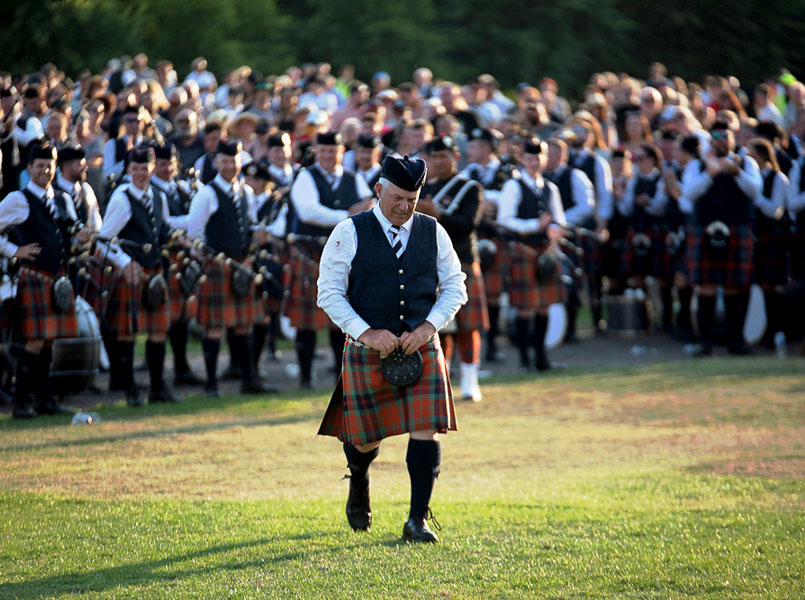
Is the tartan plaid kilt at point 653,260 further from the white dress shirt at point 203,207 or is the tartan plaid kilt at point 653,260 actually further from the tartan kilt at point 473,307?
the white dress shirt at point 203,207

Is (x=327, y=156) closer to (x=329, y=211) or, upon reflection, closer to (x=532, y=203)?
(x=329, y=211)

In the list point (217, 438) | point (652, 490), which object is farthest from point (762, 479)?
point (217, 438)

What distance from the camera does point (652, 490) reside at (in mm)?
5336

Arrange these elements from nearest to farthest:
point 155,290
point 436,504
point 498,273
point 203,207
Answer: point 436,504 < point 155,290 < point 203,207 < point 498,273

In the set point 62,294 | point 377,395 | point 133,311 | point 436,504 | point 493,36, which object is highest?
point 493,36

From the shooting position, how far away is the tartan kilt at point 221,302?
770 cm

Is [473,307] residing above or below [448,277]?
below

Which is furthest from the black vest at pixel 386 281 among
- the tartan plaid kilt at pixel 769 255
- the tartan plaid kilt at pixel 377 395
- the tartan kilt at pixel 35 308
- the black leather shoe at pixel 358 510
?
the tartan plaid kilt at pixel 769 255

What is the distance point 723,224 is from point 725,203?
155 mm

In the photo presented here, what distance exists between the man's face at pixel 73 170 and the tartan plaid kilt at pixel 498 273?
299 cm

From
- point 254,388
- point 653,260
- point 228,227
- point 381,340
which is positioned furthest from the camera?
point 653,260

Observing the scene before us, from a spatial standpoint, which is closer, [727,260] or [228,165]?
[228,165]

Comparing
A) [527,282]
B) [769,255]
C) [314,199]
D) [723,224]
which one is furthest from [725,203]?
[314,199]

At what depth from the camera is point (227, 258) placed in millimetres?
7652
